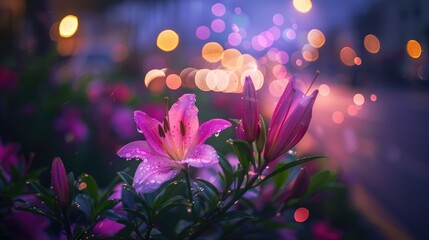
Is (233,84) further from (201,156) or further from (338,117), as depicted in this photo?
(338,117)

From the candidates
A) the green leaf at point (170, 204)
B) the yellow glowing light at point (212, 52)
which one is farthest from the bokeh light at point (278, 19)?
the yellow glowing light at point (212, 52)

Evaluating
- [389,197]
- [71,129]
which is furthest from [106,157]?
[389,197]

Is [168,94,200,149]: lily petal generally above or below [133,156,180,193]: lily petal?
above

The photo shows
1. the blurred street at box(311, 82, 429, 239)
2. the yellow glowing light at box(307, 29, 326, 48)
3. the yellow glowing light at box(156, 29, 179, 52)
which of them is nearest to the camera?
the yellow glowing light at box(307, 29, 326, 48)

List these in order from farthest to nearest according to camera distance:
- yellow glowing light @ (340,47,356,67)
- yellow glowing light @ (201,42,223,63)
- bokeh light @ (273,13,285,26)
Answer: yellow glowing light @ (201,42,223,63) → yellow glowing light @ (340,47,356,67) → bokeh light @ (273,13,285,26)

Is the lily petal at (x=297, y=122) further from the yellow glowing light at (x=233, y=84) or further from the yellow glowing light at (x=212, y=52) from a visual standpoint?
the yellow glowing light at (x=212, y=52)

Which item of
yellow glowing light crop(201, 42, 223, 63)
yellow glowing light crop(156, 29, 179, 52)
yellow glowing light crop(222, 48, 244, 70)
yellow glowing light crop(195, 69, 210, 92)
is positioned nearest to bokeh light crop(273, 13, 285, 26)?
yellow glowing light crop(201, 42, 223, 63)

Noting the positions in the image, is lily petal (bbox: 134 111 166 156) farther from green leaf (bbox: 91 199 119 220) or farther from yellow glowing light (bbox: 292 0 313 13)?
yellow glowing light (bbox: 292 0 313 13)
